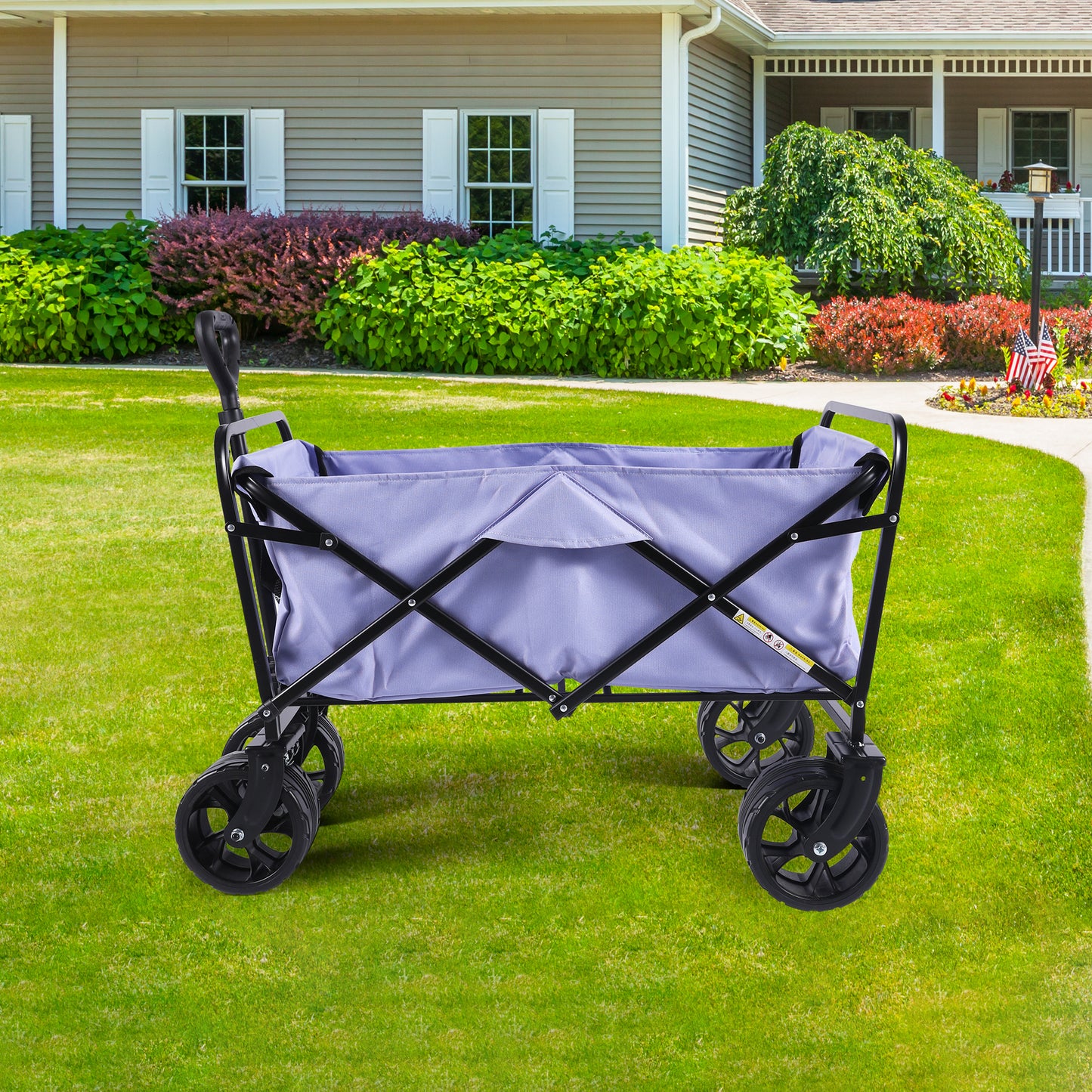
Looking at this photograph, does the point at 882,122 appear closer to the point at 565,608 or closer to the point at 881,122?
the point at 881,122

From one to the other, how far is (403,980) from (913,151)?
596 inches

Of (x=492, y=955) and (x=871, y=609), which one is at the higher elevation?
(x=871, y=609)

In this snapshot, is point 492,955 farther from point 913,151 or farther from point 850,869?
point 913,151

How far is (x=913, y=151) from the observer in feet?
53.2

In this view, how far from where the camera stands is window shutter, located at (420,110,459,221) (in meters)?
16.3

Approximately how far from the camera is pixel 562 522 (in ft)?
9.54

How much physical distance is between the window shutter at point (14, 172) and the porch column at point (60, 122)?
0.96 metres

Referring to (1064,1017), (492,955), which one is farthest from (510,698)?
(1064,1017)

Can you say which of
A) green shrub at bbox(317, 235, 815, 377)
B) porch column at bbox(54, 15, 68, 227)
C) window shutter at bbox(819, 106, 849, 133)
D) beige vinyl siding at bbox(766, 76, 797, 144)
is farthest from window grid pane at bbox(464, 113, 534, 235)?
window shutter at bbox(819, 106, 849, 133)

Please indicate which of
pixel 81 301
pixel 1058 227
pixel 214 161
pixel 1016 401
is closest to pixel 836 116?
pixel 1058 227

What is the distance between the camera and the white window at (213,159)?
16.7 m

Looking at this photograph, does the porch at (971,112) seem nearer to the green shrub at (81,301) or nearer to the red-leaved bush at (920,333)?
the red-leaved bush at (920,333)

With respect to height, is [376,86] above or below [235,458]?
above

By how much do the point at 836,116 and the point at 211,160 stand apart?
31.0ft
